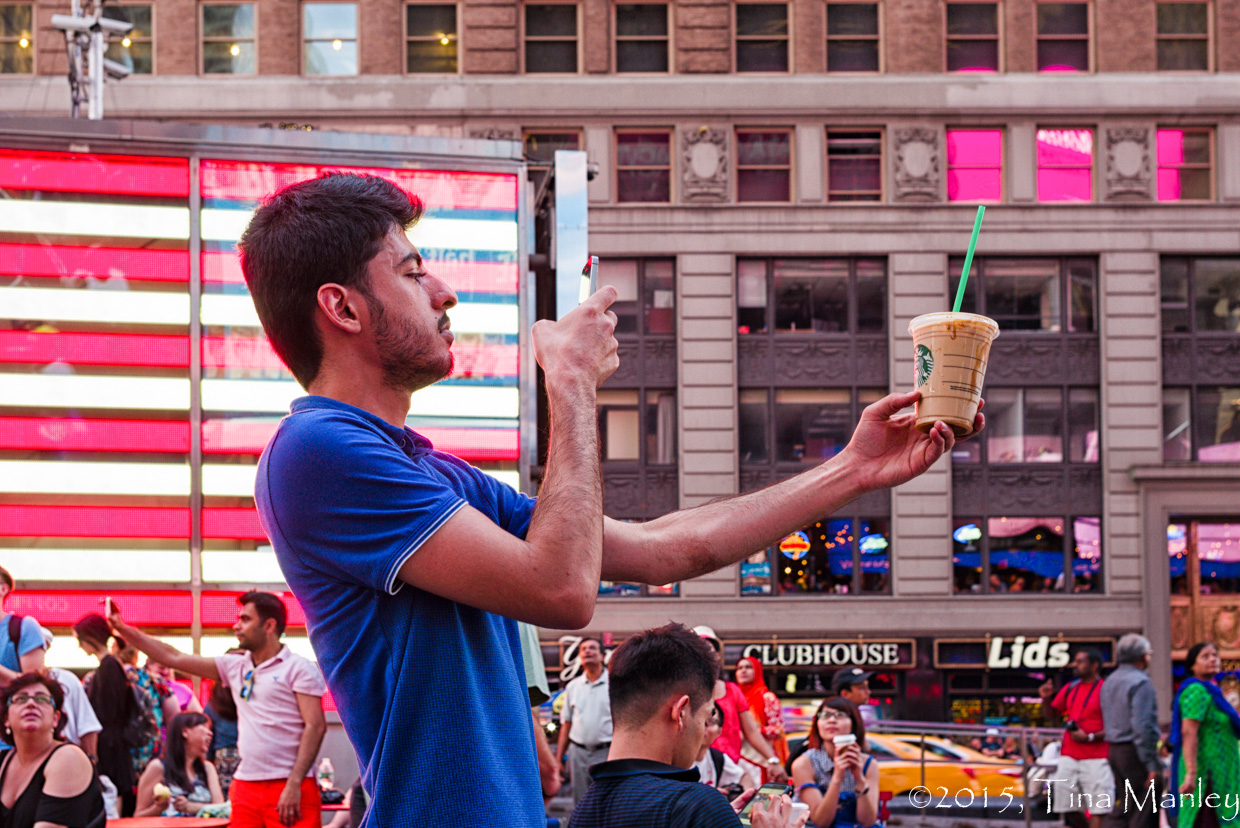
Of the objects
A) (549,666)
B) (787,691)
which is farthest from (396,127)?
(787,691)

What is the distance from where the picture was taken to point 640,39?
25.2 metres

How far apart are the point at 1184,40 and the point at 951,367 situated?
26799 millimetres

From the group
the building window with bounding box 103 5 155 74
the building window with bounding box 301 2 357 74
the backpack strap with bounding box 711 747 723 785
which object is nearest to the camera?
the backpack strap with bounding box 711 747 723 785

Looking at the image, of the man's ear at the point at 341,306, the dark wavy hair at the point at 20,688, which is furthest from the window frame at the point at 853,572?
the man's ear at the point at 341,306

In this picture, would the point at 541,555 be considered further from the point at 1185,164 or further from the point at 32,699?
the point at 1185,164

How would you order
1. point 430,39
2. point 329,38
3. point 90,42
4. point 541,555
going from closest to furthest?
point 541,555, point 90,42, point 329,38, point 430,39

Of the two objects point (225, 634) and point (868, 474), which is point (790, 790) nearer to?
point (868, 474)

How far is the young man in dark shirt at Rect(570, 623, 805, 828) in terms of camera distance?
3.31m

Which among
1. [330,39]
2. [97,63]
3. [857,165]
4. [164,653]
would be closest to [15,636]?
[164,653]

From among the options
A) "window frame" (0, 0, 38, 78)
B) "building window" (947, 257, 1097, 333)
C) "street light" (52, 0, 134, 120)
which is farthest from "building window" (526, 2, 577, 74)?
"street light" (52, 0, 134, 120)

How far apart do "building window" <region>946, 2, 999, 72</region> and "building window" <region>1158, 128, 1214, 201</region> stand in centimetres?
379

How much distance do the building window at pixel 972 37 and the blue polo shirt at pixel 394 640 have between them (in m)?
26.0

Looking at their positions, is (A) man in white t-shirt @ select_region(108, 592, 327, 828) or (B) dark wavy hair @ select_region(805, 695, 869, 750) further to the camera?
(B) dark wavy hair @ select_region(805, 695, 869, 750)

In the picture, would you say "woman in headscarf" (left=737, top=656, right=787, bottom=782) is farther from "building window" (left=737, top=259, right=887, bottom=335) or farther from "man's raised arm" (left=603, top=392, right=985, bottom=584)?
"building window" (left=737, top=259, right=887, bottom=335)
